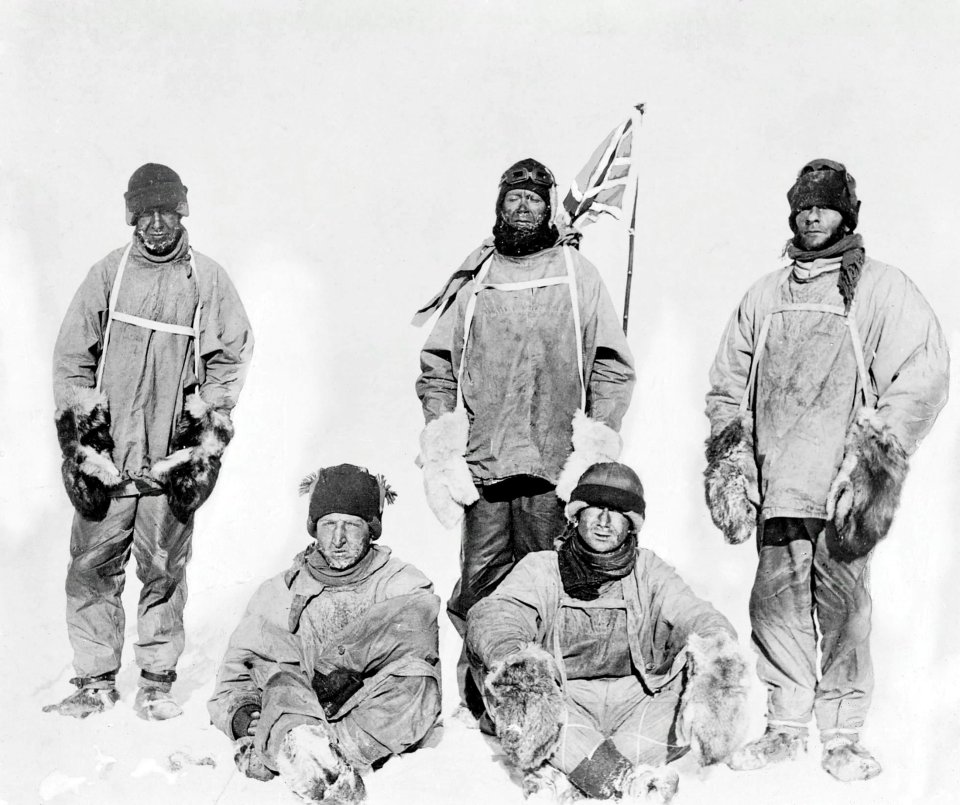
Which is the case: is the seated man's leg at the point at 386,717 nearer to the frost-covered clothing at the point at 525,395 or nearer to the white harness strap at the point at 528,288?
the frost-covered clothing at the point at 525,395

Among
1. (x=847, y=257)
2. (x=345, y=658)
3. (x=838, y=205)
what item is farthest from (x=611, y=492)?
(x=838, y=205)

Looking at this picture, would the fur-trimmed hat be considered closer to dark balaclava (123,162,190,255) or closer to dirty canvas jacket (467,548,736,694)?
dirty canvas jacket (467,548,736,694)

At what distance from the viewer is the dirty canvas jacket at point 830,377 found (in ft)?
18.1

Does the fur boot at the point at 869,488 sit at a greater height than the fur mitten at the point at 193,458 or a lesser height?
greater

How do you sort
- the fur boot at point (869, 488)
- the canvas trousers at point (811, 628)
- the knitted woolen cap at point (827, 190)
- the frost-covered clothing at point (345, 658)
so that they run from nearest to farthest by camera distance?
the frost-covered clothing at point (345, 658) → the fur boot at point (869, 488) → the canvas trousers at point (811, 628) → the knitted woolen cap at point (827, 190)

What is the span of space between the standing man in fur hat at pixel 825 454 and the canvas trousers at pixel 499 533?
67 centimetres

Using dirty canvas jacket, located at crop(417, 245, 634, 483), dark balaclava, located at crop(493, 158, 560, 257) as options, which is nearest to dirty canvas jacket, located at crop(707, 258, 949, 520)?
dirty canvas jacket, located at crop(417, 245, 634, 483)

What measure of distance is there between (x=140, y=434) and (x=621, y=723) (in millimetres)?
2320

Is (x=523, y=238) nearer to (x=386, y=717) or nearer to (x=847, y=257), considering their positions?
(x=847, y=257)

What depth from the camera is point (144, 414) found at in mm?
6113

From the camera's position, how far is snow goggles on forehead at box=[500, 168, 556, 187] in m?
5.94

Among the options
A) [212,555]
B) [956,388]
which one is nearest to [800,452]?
[956,388]

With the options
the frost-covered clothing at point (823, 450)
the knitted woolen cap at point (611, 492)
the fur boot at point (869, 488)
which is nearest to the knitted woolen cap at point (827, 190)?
the frost-covered clothing at point (823, 450)

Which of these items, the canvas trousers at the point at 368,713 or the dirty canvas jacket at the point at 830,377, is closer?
the canvas trousers at the point at 368,713
